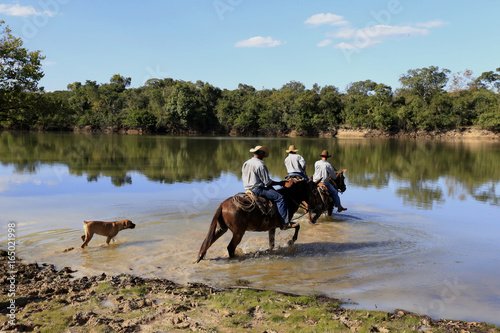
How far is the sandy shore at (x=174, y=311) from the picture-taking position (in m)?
4.55

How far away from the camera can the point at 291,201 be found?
27.7 feet

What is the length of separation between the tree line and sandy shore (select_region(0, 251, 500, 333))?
69584 millimetres

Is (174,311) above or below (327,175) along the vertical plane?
below

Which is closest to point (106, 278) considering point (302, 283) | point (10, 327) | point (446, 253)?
point (10, 327)

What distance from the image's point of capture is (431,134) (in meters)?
72.2

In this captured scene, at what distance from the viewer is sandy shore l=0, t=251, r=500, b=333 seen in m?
4.55

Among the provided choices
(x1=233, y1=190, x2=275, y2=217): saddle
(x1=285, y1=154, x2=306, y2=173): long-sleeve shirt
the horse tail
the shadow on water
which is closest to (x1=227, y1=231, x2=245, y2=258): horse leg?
the shadow on water

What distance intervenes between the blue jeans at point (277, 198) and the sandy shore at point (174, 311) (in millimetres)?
2264

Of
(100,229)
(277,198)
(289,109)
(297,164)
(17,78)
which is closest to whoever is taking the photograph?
(277,198)

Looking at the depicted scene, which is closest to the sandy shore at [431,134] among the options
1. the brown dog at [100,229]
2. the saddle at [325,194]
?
the saddle at [325,194]

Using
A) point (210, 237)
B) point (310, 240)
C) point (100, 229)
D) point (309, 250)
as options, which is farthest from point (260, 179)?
point (100, 229)

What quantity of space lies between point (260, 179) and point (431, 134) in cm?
7330

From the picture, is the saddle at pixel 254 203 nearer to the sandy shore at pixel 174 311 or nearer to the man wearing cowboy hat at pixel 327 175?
the sandy shore at pixel 174 311
